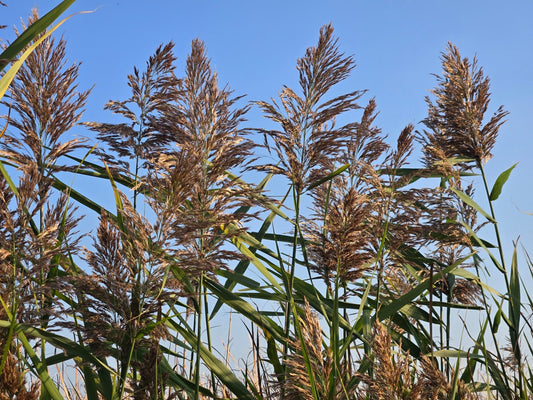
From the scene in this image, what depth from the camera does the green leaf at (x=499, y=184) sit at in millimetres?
3104

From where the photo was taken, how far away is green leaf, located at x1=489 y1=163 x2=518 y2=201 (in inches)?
122

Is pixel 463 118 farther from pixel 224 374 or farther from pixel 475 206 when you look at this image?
pixel 224 374

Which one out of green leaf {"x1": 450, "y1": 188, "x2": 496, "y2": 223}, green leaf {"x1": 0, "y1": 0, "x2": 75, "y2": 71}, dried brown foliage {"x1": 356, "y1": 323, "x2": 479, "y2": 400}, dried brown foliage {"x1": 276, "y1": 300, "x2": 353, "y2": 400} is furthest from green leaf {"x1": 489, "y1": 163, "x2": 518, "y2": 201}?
green leaf {"x1": 0, "y1": 0, "x2": 75, "y2": 71}

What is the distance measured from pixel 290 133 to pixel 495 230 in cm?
129

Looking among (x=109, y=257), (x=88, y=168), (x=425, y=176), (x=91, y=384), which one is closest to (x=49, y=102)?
(x=88, y=168)

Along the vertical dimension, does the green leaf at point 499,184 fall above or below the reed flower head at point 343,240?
above

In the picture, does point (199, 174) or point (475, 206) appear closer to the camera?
point (199, 174)

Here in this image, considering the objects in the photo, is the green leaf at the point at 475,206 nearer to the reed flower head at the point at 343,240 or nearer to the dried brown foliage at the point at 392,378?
the reed flower head at the point at 343,240

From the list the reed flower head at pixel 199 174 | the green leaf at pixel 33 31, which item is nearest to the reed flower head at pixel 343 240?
the reed flower head at pixel 199 174

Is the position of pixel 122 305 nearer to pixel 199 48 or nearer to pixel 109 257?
pixel 109 257

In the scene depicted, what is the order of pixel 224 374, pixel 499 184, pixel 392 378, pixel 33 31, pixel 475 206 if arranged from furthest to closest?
1. pixel 499 184
2. pixel 475 206
3. pixel 224 374
4. pixel 392 378
5. pixel 33 31

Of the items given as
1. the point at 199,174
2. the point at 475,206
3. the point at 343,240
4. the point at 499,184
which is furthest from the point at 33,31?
the point at 499,184

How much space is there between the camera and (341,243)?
7.87 feet

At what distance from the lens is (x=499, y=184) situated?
3146 millimetres
